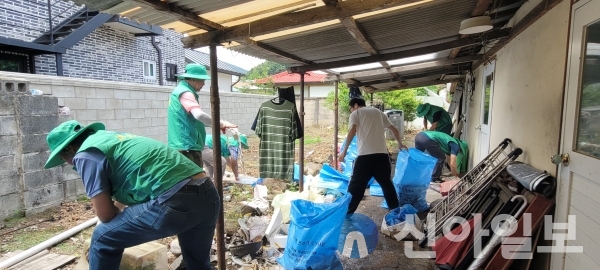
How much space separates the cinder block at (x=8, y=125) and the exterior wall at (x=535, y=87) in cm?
535

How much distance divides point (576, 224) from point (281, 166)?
10.2 feet

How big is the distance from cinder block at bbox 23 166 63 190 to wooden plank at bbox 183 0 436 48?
288 centimetres

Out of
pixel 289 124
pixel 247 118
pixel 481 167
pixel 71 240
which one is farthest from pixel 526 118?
pixel 247 118

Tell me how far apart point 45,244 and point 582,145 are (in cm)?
452

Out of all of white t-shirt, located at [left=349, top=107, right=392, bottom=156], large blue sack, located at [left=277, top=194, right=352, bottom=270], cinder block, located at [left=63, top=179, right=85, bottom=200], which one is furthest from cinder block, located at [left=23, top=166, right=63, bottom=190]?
white t-shirt, located at [left=349, top=107, right=392, bottom=156]

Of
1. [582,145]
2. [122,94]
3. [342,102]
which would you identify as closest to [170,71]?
[122,94]

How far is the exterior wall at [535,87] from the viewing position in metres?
2.27

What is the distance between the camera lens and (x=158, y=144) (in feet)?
6.80

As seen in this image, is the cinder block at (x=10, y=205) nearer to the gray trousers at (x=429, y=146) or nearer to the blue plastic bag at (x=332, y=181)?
the blue plastic bag at (x=332, y=181)

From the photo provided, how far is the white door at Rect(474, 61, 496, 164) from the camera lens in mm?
4520

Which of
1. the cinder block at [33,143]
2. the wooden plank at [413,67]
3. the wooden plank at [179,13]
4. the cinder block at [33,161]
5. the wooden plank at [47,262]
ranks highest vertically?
the wooden plank at [413,67]

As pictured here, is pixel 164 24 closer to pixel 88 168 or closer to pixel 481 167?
pixel 88 168

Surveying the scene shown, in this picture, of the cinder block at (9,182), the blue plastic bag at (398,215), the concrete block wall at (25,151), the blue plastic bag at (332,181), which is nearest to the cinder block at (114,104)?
the concrete block wall at (25,151)

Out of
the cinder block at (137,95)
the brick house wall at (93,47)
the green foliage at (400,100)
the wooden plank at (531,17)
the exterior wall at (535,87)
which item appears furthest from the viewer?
the green foliage at (400,100)
